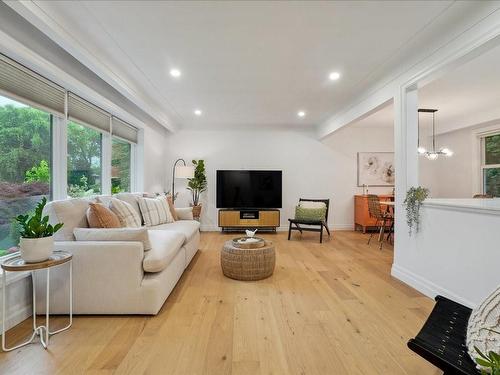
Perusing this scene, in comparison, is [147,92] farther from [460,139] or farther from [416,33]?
[460,139]

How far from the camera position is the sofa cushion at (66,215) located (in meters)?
2.29

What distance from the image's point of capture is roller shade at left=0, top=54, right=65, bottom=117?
212cm

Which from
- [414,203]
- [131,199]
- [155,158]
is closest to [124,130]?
[155,158]

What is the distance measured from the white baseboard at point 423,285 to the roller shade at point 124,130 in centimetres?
421

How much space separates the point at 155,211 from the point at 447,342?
346 cm

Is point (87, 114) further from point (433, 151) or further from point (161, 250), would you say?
point (433, 151)

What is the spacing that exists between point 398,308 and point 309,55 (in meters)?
2.53

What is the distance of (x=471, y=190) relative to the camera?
18.6 feet

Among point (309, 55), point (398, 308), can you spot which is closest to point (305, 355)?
point (398, 308)

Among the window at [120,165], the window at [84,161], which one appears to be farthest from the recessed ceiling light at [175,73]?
the window at [120,165]

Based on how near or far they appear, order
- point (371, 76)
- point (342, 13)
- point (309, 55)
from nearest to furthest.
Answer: point (342, 13)
point (309, 55)
point (371, 76)

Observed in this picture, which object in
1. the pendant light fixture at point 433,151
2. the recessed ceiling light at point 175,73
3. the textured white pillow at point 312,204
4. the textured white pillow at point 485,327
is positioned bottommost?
the textured white pillow at point 485,327

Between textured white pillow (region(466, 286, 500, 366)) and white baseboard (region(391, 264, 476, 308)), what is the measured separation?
1.32 metres

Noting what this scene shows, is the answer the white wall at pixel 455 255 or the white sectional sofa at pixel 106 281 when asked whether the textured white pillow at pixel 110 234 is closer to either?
the white sectional sofa at pixel 106 281
